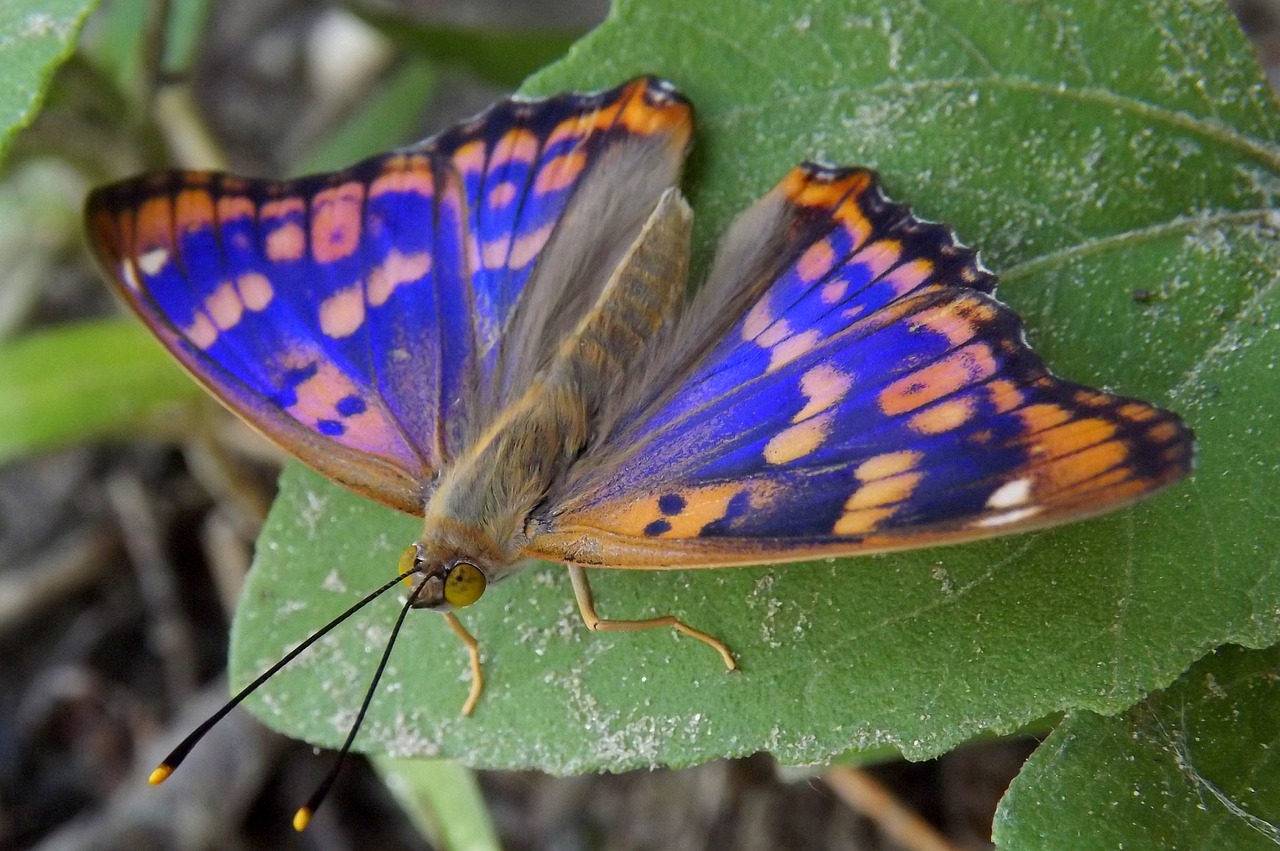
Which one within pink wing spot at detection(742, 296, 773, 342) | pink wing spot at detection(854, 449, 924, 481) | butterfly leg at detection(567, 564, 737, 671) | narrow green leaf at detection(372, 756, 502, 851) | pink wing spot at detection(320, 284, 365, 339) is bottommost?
narrow green leaf at detection(372, 756, 502, 851)

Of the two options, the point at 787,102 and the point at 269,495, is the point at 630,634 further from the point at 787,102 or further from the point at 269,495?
the point at 269,495

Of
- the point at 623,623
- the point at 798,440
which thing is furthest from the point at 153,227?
the point at 798,440

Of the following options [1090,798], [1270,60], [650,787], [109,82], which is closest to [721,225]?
[1090,798]

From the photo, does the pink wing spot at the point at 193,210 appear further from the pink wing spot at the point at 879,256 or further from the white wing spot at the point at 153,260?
the pink wing spot at the point at 879,256

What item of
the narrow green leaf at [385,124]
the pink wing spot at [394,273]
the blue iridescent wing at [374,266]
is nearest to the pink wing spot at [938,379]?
the blue iridescent wing at [374,266]

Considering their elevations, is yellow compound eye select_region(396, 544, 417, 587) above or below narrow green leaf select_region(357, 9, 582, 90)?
below

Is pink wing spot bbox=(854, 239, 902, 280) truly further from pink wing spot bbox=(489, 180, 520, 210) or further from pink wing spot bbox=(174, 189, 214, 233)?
pink wing spot bbox=(174, 189, 214, 233)

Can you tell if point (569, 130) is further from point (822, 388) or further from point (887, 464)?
point (887, 464)

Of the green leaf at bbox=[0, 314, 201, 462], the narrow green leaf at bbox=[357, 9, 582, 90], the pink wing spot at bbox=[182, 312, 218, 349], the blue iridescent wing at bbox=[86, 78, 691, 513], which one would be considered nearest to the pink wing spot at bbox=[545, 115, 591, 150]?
the blue iridescent wing at bbox=[86, 78, 691, 513]
